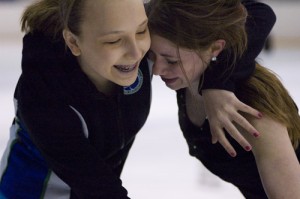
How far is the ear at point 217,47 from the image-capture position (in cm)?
138

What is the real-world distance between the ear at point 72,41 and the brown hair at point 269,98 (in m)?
0.38

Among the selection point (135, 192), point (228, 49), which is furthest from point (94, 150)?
point (135, 192)

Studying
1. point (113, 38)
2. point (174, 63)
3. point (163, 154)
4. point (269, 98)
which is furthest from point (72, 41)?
point (163, 154)

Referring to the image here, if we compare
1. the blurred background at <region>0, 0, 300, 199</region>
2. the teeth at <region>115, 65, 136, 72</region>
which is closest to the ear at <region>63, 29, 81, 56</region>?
the teeth at <region>115, 65, 136, 72</region>

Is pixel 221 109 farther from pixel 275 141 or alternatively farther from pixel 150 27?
pixel 150 27

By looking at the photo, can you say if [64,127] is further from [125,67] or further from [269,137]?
[269,137]

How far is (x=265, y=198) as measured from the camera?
157 centimetres

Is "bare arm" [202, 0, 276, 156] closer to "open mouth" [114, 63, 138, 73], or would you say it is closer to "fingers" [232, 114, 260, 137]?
"fingers" [232, 114, 260, 137]

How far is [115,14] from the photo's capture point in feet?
4.01

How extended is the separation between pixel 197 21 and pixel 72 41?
275 millimetres

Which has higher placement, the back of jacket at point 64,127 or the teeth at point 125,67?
the teeth at point 125,67

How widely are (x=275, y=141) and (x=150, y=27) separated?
37 centimetres

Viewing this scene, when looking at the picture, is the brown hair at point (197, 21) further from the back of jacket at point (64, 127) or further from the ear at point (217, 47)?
the back of jacket at point (64, 127)

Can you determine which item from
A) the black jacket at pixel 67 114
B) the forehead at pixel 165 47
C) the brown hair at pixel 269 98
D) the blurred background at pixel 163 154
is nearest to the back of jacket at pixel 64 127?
the black jacket at pixel 67 114
